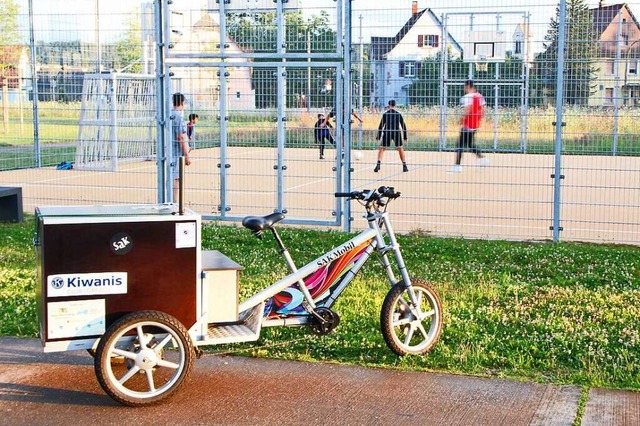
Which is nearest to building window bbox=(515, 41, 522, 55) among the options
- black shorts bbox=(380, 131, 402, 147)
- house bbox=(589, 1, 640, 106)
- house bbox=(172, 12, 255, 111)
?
house bbox=(589, 1, 640, 106)

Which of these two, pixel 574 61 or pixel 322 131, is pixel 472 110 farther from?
pixel 322 131

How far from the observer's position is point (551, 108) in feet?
36.8

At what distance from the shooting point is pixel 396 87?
11.9 m

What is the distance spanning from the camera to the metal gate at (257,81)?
11.9 meters

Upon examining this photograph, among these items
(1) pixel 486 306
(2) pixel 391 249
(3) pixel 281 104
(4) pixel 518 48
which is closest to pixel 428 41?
(4) pixel 518 48

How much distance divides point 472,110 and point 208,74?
→ 351 centimetres

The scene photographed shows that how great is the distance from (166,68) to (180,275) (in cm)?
735

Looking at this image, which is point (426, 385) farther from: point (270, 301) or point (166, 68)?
point (166, 68)

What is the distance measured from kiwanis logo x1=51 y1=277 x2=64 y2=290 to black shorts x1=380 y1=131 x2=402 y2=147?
7.50 meters

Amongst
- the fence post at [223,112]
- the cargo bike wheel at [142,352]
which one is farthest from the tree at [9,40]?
the cargo bike wheel at [142,352]

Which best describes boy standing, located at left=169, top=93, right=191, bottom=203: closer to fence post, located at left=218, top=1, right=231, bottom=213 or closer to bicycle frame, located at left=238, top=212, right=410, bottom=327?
fence post, located at left=218, top=1, right=231, bottom=213

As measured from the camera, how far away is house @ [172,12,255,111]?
1248 cm

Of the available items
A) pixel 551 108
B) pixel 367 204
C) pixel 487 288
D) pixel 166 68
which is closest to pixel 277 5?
pixel 166 68

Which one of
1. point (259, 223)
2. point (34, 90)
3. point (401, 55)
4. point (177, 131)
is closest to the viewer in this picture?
point (259, 223)
